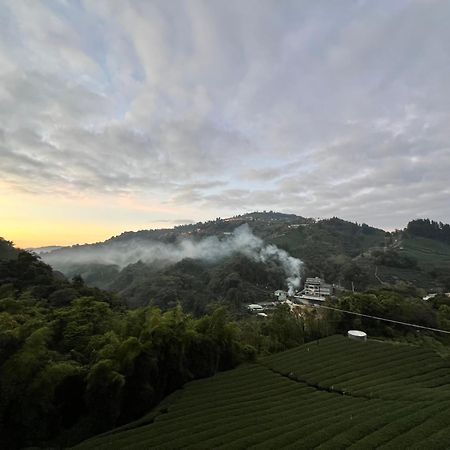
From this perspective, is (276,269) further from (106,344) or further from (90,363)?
(90,363)

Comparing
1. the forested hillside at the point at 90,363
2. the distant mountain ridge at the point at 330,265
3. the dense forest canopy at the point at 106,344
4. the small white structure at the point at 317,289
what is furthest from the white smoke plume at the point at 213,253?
the forested hillside at the point at 90,363

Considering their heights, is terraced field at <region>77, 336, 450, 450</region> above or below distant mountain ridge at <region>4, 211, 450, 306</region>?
below

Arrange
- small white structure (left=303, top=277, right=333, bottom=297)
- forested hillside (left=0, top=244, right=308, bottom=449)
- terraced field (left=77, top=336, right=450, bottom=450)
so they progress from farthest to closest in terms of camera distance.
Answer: small white structure (left=303, top=277, right=333, bottom=297) < forested hillside (left=0, top=244, right=308, bottom=449) < terraced field (left=77, top=336, right=450, bottom=450)

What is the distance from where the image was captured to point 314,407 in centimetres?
1964

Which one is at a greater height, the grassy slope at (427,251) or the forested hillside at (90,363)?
the grassy slope at (427,251)

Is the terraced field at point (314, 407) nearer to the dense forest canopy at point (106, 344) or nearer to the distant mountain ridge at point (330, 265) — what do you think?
the dense forest canopy at point (106, 344)

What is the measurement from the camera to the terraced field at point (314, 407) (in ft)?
46.9

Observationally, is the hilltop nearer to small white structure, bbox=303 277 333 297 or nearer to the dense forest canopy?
small white structure, bbox=303 277 333 297

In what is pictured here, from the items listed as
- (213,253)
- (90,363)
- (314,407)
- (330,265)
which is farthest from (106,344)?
(213,253)

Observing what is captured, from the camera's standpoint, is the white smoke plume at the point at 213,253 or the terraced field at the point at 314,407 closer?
the terraced field at the point at 314,407

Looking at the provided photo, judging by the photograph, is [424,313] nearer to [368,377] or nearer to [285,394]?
[368,377]

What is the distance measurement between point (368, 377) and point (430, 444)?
553 inches

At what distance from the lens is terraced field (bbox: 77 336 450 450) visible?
1429 cm

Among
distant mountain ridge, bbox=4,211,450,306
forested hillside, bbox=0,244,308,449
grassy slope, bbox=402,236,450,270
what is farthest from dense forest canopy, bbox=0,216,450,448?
grassy slope, bbox=402,236,450,270
